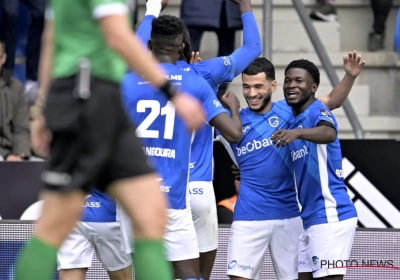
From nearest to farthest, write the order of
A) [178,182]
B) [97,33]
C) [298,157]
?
1. [97,33]
2. [178,182]
3. [298,157]

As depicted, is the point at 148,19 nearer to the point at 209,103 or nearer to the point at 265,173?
the point at 209,103

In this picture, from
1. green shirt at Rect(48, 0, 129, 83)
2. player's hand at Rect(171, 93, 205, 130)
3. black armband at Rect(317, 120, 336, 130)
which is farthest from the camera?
black armband at Rect(317, 120, 336, 130)

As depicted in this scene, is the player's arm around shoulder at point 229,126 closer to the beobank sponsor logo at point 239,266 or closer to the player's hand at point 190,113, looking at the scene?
the beobank sponsor logo at point 239,266

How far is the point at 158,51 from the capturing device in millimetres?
5621

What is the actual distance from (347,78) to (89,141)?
137 inches

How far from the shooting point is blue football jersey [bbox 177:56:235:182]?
655cm

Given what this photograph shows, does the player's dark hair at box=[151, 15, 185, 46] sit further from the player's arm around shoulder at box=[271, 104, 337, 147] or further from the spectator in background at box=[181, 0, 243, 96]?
the spectator in background at box=[181, 0, 243, 96]

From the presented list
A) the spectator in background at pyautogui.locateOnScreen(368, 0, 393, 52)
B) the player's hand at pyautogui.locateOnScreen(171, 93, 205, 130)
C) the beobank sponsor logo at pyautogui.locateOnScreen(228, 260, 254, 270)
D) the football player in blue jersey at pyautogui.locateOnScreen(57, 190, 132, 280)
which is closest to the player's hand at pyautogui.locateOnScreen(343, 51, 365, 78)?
the beobank sponsor logo at pyautogui.locateOnScreen(228, 260, 254, 270)

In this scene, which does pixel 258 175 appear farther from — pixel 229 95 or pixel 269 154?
pixel 229 95

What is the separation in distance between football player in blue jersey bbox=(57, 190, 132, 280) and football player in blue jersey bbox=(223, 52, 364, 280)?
2.71 ft

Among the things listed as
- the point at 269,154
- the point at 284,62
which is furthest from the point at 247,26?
the point at 284,62

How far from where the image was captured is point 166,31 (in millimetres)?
5566

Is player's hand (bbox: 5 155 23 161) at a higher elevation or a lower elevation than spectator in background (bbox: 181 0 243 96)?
lower

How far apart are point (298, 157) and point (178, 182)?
122cm
